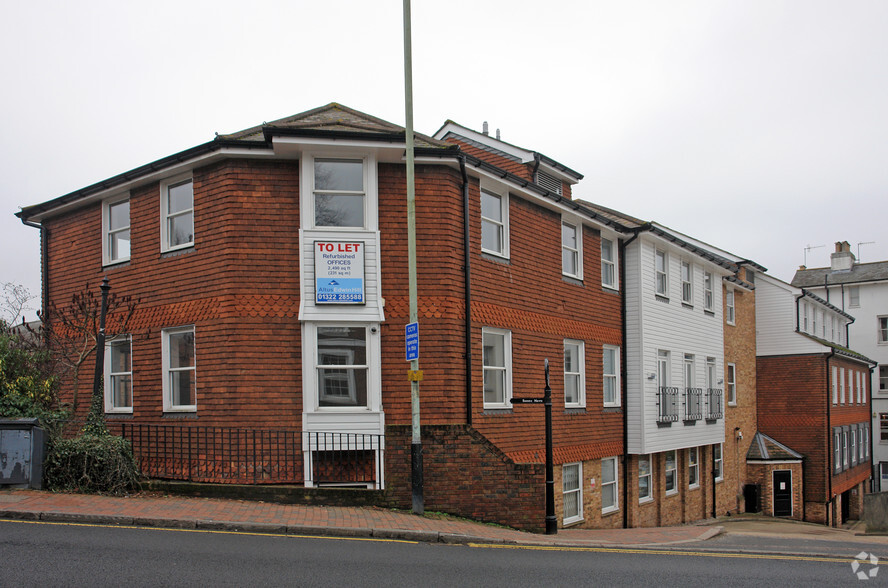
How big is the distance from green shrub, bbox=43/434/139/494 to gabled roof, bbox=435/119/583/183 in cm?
1193

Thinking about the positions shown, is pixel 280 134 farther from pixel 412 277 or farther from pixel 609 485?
pixel 609 485

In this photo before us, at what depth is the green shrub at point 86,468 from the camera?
12672 mm

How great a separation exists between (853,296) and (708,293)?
2983cm

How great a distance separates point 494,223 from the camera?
53.2 ft

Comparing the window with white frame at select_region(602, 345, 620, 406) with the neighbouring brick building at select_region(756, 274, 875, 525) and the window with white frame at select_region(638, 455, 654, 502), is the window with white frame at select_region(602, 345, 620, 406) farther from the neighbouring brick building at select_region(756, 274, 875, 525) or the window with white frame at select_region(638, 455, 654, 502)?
the neighbouring brick building at select_region(756, 274, 875, 525)

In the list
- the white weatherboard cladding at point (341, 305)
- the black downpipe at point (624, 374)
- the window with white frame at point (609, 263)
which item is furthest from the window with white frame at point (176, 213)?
the black downpipe at point (624, 374)

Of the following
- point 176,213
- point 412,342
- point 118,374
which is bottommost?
point 118,374

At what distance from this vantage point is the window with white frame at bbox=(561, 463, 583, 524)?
17734 mm

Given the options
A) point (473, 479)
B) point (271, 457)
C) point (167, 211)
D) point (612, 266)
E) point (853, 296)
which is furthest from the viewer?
point (853, 296)

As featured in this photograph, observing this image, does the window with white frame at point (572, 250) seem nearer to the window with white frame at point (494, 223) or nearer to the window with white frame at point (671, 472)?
the window with white frame at point (494, 223)

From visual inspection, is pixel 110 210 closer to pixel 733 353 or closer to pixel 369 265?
pixel 369 265

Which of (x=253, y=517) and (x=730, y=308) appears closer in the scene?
(x=253, y=517)

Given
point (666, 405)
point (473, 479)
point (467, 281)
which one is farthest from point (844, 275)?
point (473, 479)

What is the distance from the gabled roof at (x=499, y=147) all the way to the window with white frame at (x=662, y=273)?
10.6 ft
